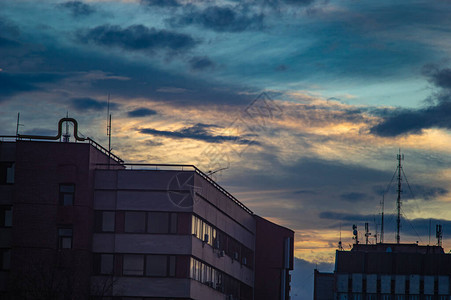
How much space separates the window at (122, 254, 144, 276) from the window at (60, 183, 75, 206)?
7.57 m

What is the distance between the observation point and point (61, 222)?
69.2 m

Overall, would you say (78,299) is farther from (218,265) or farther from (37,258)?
(218,265)

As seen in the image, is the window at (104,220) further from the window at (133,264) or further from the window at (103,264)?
the window at (133,264)

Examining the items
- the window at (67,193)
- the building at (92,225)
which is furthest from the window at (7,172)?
the window at (67,193)

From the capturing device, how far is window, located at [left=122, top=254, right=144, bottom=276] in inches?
2773

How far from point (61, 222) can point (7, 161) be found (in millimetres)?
8298

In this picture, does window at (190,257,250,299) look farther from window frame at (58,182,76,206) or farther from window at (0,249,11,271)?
→ window at (0,249,11,271)

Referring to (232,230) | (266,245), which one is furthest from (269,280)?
(232,230)

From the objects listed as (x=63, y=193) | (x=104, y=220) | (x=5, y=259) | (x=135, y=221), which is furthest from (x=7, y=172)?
(x=135, y=221)

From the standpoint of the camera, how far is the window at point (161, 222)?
71.1 meters

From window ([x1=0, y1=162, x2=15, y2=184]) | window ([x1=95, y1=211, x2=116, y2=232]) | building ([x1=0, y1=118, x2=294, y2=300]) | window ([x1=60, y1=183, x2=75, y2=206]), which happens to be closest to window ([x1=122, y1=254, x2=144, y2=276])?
building ([x1=0, y1=118, x2=294, y2=300])

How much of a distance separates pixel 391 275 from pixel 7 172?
306 feet

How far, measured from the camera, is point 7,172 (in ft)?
234

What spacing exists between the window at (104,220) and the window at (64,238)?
2879mm
